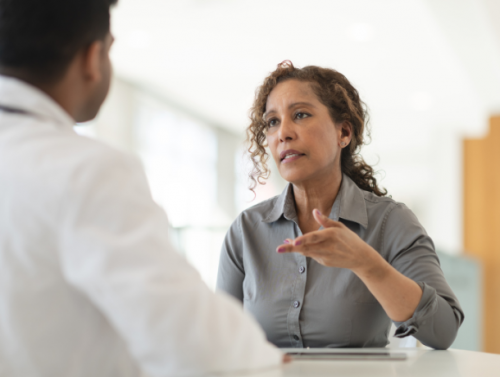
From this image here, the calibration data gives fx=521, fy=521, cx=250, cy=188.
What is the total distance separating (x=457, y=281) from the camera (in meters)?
5.09

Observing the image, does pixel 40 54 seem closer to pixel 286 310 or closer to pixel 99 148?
pixel 99 148

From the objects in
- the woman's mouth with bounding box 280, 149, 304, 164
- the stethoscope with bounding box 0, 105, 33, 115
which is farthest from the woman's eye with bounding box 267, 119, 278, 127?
the stethoscope with bounding box 0, 105, 33, 115

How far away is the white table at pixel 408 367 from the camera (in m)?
0.93

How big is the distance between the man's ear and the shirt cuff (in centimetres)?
91

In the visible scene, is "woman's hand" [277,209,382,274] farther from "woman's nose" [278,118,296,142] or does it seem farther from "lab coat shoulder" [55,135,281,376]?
"woman's nose" [278,118,296,142]

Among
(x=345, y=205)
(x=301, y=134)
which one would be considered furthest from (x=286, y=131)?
(x=345, y=205)

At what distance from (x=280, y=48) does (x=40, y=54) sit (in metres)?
5.58

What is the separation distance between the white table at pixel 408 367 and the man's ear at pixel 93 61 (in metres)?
0.56

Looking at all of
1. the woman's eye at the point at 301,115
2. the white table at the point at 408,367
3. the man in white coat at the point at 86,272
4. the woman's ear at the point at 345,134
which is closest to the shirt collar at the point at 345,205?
the woman's ear at the point at 345,134

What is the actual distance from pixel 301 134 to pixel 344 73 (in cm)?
564

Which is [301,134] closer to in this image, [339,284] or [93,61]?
[339,284]

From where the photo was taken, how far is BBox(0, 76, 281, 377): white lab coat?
60cm

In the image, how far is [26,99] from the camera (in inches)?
28.2

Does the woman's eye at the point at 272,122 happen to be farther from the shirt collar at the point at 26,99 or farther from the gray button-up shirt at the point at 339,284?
the shirt collar at the point at 26,99
